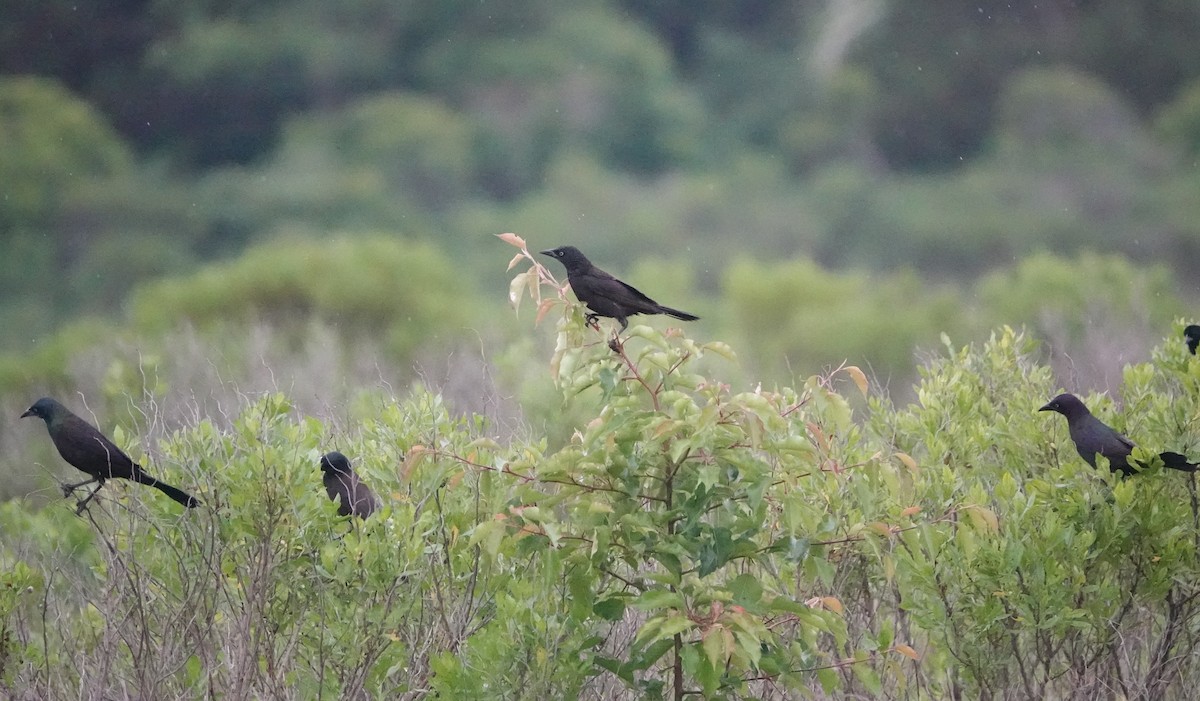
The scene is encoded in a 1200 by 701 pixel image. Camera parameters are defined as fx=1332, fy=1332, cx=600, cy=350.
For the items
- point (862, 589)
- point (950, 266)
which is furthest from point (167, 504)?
point (950, 266)

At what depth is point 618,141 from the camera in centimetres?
5088

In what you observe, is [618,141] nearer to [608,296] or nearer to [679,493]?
[608,296]

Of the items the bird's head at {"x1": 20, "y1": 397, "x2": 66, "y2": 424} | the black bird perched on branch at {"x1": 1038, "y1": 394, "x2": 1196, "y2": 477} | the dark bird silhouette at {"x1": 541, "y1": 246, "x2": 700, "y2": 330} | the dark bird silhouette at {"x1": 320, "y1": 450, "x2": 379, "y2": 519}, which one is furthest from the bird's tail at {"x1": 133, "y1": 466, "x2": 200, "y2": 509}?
the black bird perched on branch at {"x1": 1038, "y1": 394, "x2": 1196, "y2": 477}

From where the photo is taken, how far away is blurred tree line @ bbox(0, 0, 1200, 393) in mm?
44594

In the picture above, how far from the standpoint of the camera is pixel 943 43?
47.0m

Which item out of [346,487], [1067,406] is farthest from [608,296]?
[1067,406]

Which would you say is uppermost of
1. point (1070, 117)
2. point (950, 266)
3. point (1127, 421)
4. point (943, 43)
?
point (943, 43)

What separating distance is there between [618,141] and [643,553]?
47.3 metres

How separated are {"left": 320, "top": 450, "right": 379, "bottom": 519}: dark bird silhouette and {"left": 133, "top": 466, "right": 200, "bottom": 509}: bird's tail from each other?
704mm

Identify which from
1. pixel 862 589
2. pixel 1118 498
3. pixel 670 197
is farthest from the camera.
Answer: pixel 670 197

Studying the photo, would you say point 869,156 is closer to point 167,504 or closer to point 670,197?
point 670,197

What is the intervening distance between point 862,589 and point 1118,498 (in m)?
1.38

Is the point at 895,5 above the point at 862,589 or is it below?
above

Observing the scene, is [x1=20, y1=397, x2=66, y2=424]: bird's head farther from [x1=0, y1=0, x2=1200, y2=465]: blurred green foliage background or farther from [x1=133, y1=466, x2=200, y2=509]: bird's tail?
[x1=0, y1=0, x2=1200, y2=465]: blurred green foliage background
